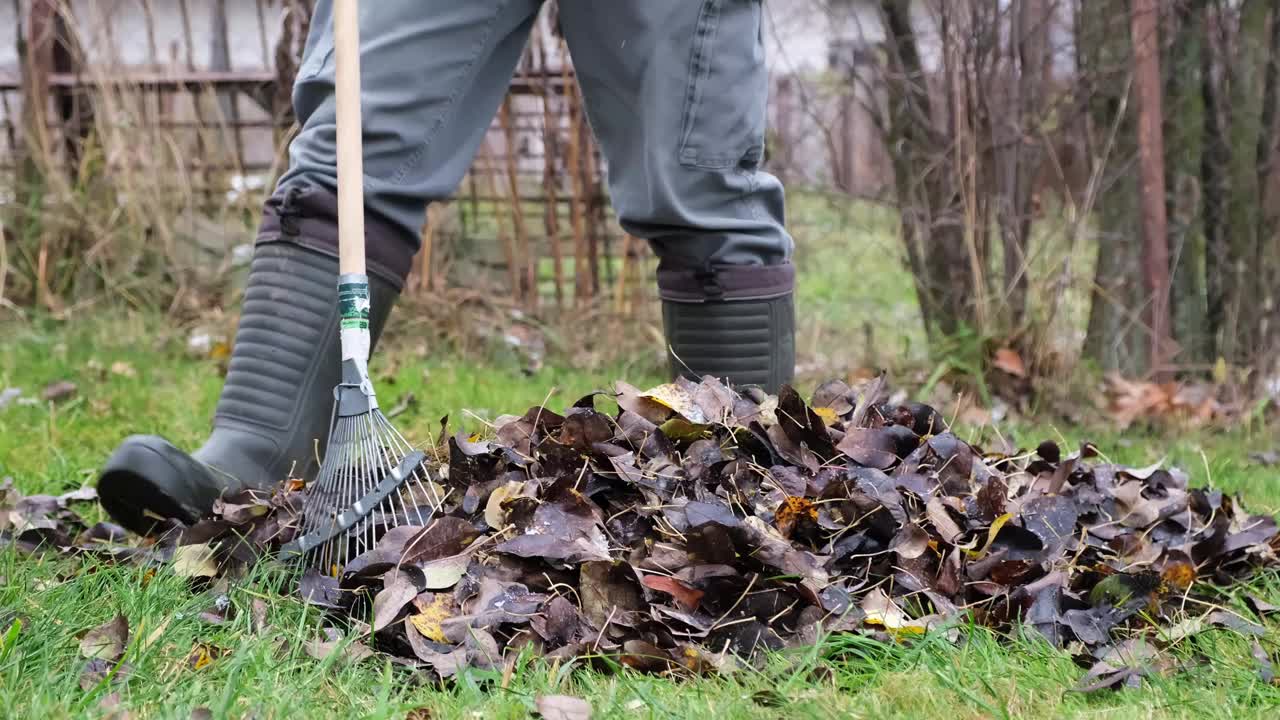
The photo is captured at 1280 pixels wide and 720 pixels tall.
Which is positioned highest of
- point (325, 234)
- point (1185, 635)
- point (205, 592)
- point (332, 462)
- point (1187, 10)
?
point (1187, 10)

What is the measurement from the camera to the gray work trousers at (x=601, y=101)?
7.88ft

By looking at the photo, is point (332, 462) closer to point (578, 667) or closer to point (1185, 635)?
point (578, 667)

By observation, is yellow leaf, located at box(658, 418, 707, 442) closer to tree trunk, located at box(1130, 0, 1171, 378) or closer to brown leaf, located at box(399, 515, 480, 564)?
brown leaf, located at box(399, 515, 480, 564)

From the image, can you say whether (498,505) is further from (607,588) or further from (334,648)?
(334,648)

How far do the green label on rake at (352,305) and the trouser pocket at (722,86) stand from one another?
72 centimetres

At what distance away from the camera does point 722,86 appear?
8.11 feet

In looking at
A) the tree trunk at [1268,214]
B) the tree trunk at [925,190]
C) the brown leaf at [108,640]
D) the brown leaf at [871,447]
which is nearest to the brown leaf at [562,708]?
the brown leaf at [108,640]

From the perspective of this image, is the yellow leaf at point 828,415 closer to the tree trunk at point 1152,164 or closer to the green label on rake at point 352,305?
the green label on rake at point 352,305

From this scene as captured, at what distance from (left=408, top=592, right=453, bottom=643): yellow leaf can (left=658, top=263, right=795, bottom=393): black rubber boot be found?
97 cm

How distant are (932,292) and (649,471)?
258 centimetres

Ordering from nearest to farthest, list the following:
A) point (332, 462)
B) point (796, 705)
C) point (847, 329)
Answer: point (796, 705), point (332, 462), point (847, 329)

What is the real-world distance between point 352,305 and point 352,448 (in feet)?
0.87

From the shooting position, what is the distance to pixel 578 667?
5.57 feet

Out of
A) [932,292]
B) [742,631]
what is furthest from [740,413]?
[932,292]
